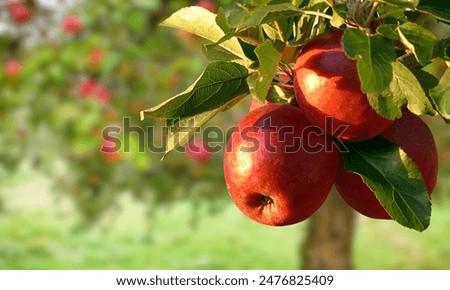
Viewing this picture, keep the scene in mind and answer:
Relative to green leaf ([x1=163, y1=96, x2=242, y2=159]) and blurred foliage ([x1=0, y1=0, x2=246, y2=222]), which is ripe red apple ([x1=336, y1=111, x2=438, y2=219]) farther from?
blurred foliage ([x1=0, y1=0, x2=246, y2=222])

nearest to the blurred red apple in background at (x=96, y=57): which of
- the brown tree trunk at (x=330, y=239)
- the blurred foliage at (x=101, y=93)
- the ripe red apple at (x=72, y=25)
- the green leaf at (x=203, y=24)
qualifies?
the blurred foliage at (x=101, y=93)

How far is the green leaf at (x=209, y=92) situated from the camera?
89cm

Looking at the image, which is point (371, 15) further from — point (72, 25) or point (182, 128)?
point (72, 25)

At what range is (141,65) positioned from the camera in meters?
3.03

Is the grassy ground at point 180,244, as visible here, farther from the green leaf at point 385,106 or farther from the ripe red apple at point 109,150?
the green leaf at point 385,106

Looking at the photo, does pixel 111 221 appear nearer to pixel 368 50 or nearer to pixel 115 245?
pixel 115 245

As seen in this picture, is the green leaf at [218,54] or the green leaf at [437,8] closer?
the green leaf at [437,8]

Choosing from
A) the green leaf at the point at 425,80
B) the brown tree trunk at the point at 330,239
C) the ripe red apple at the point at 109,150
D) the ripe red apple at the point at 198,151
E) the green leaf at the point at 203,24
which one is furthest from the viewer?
the brown tree trunk at the point at 330,239

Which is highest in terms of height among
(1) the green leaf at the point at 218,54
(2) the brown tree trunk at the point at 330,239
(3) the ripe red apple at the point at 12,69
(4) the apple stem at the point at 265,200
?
(1) the green leaf at the point at 218,54

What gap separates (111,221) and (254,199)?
2581 millimetres

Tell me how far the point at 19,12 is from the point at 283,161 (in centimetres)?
270

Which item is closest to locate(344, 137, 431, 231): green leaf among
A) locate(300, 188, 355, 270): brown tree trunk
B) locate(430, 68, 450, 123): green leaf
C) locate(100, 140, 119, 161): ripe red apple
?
locate(430, 68, 450, 123): green leaf

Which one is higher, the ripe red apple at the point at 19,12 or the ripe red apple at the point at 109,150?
the ripe red apple at the point at 19,12
